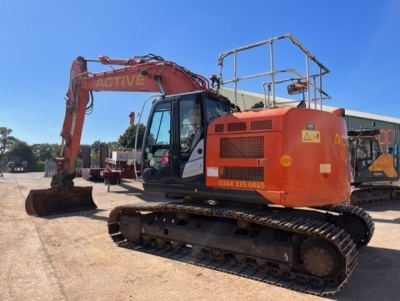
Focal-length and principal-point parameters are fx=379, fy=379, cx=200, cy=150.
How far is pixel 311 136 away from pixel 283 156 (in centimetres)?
60

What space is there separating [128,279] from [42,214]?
6.32m

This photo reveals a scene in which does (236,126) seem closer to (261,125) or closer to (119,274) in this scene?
(261,125)

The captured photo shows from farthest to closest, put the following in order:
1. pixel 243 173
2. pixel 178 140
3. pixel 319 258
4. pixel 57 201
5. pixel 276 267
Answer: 1. pixel 57 201
2. pixel 178 140
3. pixel 243 173
4. pixel 276 267
5. pixel 319 258

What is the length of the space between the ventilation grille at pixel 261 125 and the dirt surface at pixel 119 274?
7.51ft

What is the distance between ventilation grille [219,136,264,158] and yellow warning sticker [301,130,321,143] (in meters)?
0.63

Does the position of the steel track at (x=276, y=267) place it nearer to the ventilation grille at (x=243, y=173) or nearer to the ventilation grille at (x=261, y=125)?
the ventilation grille at (x=243, y=173)

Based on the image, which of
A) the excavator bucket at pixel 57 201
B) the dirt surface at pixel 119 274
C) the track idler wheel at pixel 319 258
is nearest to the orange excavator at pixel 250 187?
the track idler wheel at pixel 319 258

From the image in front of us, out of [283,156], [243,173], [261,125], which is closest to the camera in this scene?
[283,156]

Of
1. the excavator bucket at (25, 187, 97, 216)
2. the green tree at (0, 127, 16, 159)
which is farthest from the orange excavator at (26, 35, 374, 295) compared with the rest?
the green tree at (0, 127, 16, 159)

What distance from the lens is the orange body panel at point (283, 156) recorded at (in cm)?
562

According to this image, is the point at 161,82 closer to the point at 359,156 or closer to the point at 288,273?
the point at 288,273

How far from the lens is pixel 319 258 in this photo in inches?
208

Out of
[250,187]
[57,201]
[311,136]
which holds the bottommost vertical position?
[57,201]

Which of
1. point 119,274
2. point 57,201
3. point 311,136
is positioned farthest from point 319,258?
point 57,201
